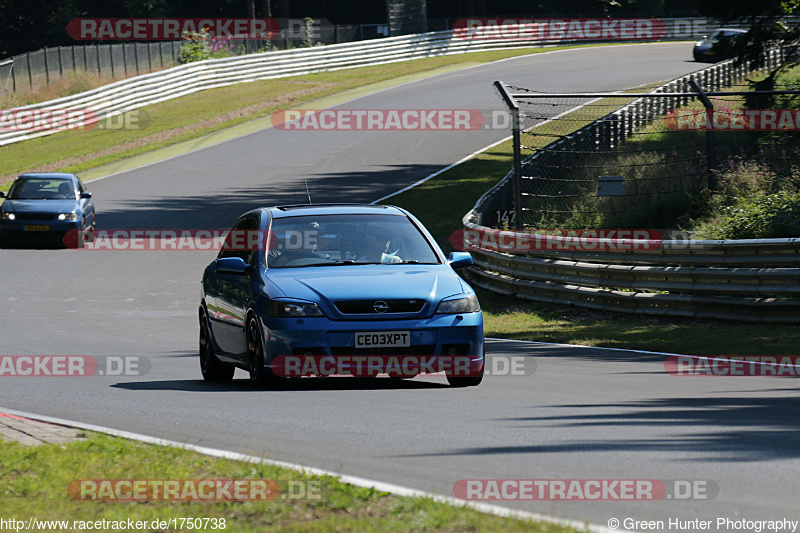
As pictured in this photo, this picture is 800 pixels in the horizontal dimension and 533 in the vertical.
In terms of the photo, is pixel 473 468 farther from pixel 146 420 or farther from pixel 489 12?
pixel 489 12

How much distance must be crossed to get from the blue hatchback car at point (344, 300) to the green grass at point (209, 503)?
→ 2686 millimetres

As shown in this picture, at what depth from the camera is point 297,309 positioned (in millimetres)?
9625

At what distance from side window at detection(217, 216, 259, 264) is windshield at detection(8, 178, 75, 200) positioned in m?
16.0

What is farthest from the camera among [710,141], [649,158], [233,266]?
[649,158]

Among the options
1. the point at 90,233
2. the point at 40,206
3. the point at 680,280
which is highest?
the point at 680,280

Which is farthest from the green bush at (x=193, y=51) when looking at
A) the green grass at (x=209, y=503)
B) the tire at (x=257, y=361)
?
the green grass at (x=209, y=503)

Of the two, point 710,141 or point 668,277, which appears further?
point 710,141

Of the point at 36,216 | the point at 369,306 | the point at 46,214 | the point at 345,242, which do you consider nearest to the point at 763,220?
the point at 345,242

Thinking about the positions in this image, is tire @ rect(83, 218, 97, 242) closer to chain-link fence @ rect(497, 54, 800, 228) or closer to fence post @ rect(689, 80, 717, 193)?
chain-link fence @ rect(497, 54, 800, 228)

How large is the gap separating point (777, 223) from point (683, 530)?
12.8 metres

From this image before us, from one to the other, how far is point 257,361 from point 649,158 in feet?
51.2

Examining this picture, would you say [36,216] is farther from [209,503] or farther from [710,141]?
[209,503]

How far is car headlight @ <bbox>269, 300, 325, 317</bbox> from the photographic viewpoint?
378 inches

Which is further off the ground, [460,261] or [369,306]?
[460,261]
